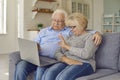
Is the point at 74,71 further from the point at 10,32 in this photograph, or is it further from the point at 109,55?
the point at 10,32

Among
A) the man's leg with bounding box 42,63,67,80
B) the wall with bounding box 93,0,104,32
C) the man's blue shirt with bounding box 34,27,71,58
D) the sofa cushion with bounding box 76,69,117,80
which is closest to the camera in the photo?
the sofa cushion with bounding box 76,69,117,80

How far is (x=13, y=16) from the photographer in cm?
618

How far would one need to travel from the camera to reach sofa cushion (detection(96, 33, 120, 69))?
201cm

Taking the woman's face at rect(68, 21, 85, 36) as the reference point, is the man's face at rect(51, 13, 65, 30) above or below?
above

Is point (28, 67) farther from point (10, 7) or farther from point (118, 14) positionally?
point (118, 14)

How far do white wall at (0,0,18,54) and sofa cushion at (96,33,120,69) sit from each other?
4470 mm

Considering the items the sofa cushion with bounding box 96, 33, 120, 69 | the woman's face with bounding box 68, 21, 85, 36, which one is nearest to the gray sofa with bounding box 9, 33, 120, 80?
the sofa cushion with bounding box 96, 33, 120, 69

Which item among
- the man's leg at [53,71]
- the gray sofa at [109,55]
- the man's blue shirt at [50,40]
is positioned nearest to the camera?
the man's leg at [53,71]

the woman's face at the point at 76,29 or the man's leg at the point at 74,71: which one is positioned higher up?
the woman's face at the point at 76,29

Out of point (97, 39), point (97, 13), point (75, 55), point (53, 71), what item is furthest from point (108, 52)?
point (97, 13)

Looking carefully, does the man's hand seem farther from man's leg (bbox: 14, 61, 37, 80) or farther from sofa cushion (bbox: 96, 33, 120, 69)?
man's leg (bbox: 14, 61, 37, 80)

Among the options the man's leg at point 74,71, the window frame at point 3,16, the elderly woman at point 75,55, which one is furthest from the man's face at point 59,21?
the window frame at point 3,16

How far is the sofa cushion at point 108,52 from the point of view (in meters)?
2.01

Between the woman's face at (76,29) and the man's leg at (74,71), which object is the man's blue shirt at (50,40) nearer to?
the woman's face at (76,29)
